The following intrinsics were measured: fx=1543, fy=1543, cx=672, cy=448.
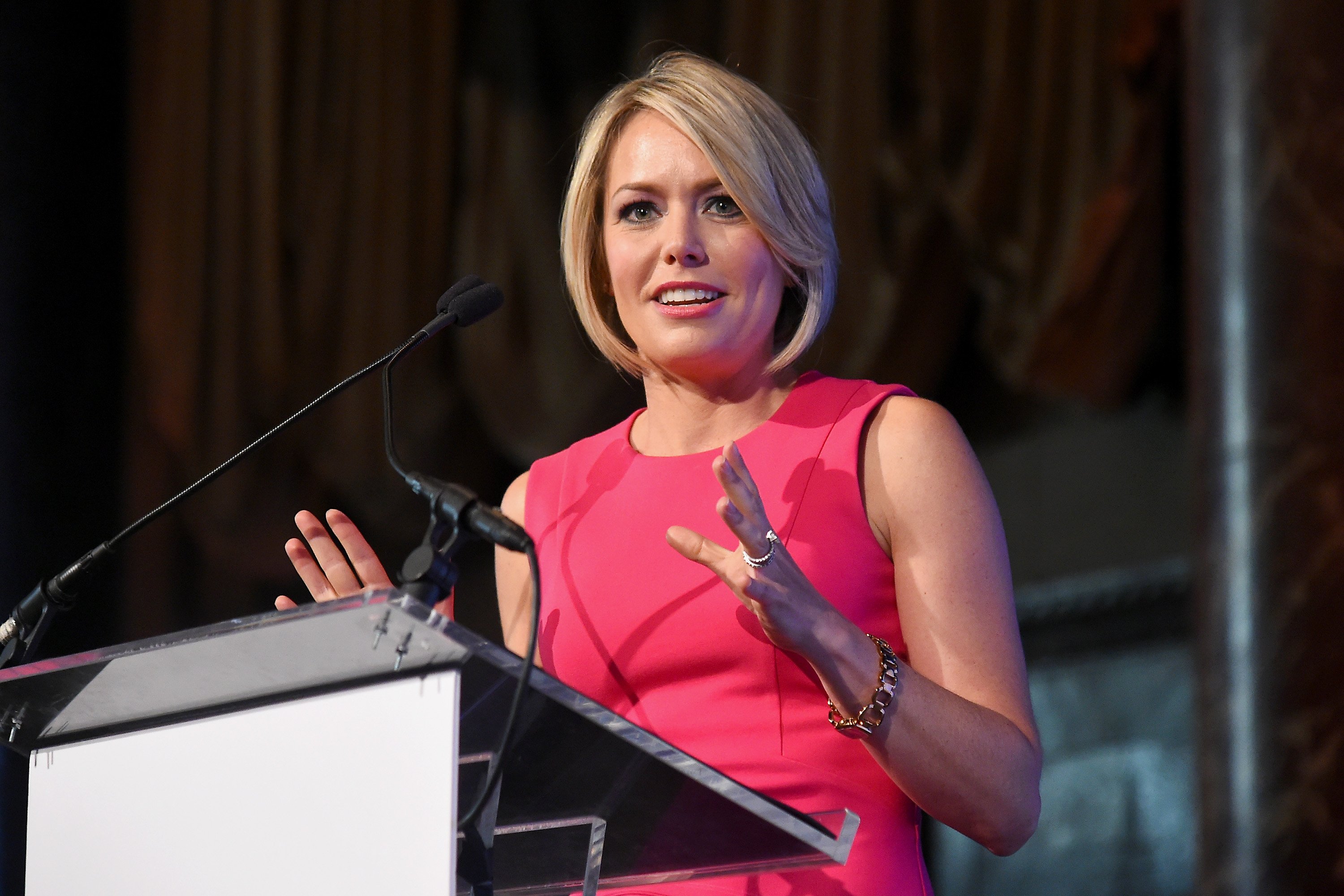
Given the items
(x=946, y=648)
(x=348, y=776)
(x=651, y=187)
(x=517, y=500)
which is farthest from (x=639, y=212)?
(x=348, y=776)

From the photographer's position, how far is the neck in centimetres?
168

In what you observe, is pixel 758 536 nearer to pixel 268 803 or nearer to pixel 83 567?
pixel 268 803

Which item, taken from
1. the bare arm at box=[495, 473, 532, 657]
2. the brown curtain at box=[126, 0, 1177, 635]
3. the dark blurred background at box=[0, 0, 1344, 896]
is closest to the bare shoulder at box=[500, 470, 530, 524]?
the bare arm at box=[495, 473, 532, 657]

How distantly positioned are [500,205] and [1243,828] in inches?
125

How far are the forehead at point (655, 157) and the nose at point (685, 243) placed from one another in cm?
4

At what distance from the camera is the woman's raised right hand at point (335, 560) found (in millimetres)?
1447

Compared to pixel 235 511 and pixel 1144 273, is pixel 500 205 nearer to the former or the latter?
pixel 235 511

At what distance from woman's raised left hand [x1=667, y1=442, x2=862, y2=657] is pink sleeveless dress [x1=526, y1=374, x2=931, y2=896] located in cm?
23

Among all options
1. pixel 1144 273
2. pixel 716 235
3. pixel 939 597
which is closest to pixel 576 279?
pixel 716 235

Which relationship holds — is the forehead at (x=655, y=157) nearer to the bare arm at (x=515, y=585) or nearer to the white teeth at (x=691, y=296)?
the white teeth at (x=691, y=296)

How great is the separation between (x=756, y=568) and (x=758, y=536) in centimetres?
2

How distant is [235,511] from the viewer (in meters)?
4.62

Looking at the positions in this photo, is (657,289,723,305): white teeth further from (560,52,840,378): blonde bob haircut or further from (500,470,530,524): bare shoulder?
(500,470,530,524): bare shoulder

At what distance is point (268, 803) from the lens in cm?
108
